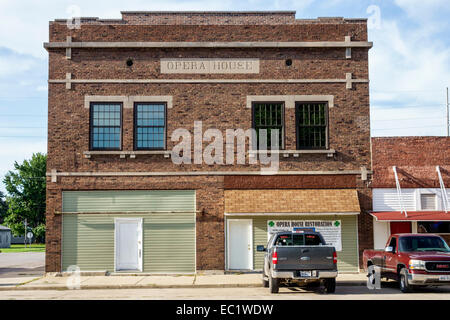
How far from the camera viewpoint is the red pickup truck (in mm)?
13977

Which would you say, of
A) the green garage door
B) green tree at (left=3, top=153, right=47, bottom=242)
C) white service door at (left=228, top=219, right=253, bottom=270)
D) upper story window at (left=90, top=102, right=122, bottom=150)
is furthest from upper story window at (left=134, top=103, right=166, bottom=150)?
green tree at (left=3, top=153, right=47, bottom=242)

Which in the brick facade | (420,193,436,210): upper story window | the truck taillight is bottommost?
the truck taillight

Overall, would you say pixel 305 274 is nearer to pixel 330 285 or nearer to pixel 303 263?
pixel 303 263

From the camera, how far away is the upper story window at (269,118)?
826 inches

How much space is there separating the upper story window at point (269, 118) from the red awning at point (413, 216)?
4663mm

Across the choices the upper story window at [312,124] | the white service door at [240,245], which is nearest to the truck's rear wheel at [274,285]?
the white service door at [240,245]

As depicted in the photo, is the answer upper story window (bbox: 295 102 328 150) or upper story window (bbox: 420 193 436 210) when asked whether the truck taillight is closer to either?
upper story window (bbox: 295 102 328 150)

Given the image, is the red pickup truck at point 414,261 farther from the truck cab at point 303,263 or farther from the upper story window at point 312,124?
the upper story window at point 312,124

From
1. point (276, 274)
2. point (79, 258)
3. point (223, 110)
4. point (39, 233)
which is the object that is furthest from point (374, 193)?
point (39, 233)

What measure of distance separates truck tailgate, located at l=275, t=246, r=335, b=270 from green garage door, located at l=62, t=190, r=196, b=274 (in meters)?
7.16

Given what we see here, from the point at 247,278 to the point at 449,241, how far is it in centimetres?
836

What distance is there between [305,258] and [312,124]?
8377mm

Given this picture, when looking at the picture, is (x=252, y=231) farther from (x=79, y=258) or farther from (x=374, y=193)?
(x=79, y=258)

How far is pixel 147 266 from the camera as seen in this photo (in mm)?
20516
